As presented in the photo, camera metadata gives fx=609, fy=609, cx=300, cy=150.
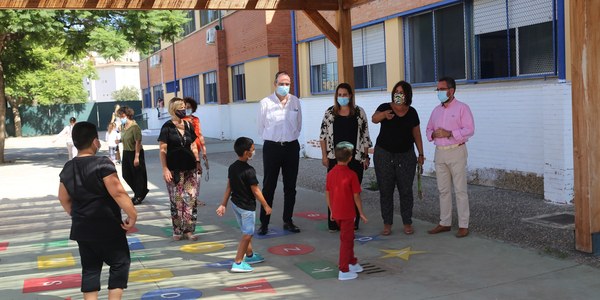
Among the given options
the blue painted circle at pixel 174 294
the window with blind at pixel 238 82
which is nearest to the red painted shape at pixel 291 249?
the blue painted circle at pixel 174 294

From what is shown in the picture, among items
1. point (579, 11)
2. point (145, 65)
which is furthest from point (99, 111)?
point (579, 11)

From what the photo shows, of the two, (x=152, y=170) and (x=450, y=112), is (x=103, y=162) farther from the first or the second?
(x=152, y=170)

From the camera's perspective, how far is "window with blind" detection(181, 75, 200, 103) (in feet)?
106

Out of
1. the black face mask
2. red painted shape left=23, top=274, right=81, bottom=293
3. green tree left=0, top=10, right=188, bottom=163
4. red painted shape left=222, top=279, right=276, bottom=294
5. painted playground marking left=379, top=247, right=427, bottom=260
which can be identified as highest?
green tree left=0, top=10, right=188, bottom=163

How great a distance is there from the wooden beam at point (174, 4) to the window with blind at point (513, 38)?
10.1ft

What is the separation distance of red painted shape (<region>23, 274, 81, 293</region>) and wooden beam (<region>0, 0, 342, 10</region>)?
3666mm

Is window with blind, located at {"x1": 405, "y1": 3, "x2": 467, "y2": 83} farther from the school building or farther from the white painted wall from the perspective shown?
the white painted wall

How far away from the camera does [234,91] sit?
87.8ft

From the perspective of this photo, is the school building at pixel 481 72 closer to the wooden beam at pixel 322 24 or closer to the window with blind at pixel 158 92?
the wooden beam at pixel 322 24

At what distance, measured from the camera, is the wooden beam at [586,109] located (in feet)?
20.1

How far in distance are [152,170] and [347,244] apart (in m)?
11.6

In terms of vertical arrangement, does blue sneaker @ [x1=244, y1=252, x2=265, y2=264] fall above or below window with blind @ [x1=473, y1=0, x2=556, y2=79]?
below

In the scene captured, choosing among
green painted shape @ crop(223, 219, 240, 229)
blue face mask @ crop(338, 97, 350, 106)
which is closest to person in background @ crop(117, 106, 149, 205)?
green painted shape @ crop(223, 219, 240, 229)

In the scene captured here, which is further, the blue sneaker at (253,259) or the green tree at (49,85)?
the green tree at (49,85)
